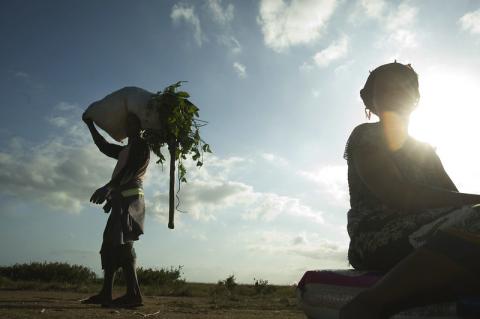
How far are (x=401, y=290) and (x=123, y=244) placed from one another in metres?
4.62

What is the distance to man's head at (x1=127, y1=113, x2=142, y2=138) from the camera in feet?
21.0

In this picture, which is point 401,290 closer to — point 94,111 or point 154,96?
point 154,96

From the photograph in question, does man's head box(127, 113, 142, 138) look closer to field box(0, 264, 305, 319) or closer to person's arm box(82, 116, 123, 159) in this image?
person's arm box(82, 116, 123, 159)

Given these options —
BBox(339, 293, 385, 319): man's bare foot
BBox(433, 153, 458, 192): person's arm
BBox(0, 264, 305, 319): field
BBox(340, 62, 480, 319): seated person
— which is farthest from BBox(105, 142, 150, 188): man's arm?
BBox(339, 293, 385, 319): man's bare foot

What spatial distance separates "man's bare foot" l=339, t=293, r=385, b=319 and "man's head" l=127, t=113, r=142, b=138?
4.99 meters

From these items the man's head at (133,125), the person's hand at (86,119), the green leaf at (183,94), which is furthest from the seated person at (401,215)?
the person's hand at (86,119)

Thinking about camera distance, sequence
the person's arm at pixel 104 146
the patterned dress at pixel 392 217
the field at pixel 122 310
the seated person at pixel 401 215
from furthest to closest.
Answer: the person's arm at pixel 104 146 → the field at pixel 122 310 → the patterned dress at pixel 392 217 → the seated person at pixel 401 215

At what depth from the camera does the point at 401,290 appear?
5.85 feet

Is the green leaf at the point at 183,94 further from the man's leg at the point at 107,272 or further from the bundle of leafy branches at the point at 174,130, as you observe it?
the man's leg at the point at 107,272

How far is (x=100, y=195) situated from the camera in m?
5.56

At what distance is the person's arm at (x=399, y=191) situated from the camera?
221 centimetres

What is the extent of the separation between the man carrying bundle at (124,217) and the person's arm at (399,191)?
13.4 ft

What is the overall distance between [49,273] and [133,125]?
25.6 ft

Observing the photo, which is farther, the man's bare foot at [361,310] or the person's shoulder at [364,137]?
the person's shoulder at [364,137]
